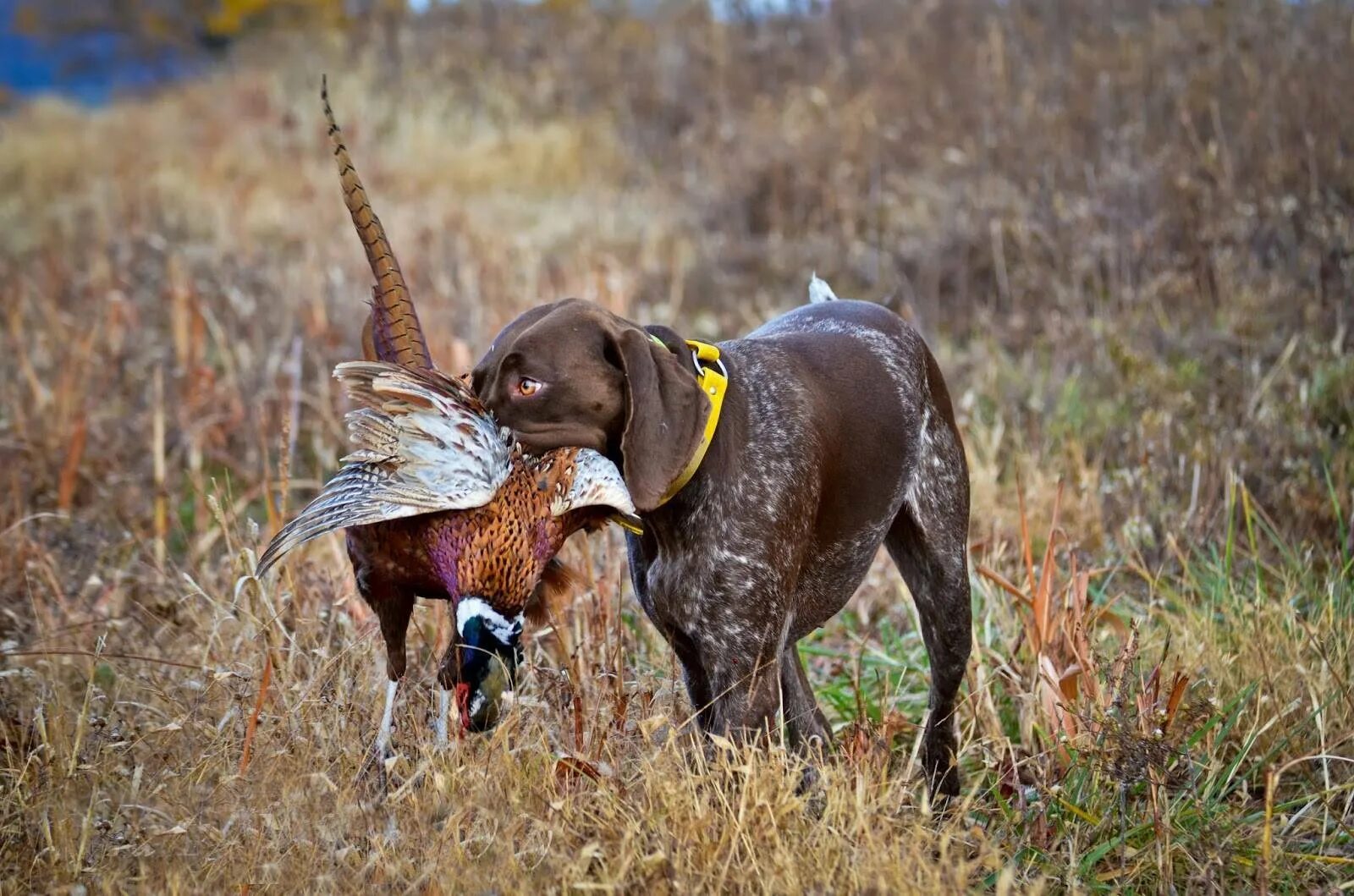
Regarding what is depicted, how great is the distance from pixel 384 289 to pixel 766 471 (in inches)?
36.3

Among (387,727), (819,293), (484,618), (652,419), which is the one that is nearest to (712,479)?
(652,419)

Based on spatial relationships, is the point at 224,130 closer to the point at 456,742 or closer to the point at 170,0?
the point at 170,0

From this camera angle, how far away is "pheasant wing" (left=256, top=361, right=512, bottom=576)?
260 centimetres

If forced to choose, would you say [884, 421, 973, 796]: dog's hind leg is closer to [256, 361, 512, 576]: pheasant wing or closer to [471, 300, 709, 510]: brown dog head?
[471, 300, 709, 510]: brown dog head

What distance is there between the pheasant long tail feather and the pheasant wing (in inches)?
9.8

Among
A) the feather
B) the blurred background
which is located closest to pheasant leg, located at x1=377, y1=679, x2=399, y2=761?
the feather

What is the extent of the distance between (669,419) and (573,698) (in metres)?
0.67

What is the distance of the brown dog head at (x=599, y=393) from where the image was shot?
2.84 metres

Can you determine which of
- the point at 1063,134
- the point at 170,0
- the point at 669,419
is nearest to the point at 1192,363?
the point at 1063,134

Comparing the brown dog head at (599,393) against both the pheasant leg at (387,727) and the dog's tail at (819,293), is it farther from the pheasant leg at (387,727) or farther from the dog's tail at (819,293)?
the dog's tail at (819,293)

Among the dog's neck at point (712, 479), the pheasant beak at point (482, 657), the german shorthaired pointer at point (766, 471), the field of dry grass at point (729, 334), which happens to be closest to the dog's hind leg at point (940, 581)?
the german shorthaired pointer at point (766, 471)

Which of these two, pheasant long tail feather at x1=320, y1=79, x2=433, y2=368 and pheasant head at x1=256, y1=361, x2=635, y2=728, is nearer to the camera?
pheasant head at x1=256, y1=361, x2=635, y2=728

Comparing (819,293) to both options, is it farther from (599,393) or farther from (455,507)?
(455,507)

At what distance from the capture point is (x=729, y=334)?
7.79 m
